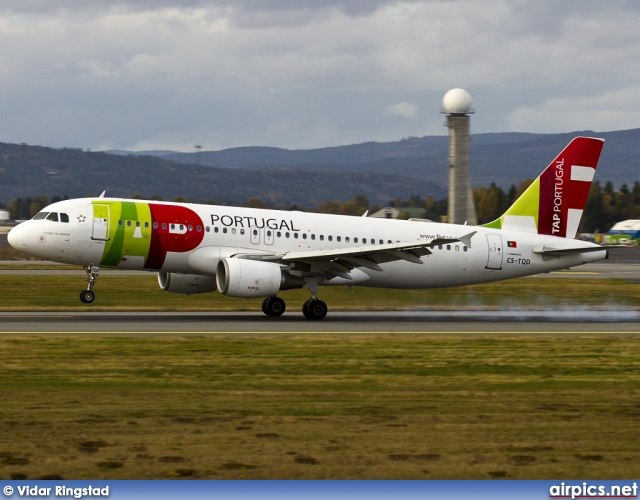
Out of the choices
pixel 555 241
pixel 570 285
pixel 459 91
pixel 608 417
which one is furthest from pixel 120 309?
pixel 459 91

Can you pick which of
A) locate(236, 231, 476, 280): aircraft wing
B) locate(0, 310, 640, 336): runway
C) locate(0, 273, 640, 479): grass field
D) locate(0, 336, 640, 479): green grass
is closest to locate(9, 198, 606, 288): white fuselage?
locate(236, 231, 476, 280): aircraft wing

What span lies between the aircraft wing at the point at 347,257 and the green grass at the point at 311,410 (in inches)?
250

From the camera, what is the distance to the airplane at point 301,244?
92.6 ft

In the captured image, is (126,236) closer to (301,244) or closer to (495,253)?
(301,244)

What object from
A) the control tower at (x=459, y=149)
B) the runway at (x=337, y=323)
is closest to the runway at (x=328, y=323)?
the runway at (x=337, y=323)

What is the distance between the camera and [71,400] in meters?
14.8

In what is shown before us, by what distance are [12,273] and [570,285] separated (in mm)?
29555

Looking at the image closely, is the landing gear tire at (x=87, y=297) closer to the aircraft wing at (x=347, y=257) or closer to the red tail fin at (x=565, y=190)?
the aircraft wing at (x=347, y=257)

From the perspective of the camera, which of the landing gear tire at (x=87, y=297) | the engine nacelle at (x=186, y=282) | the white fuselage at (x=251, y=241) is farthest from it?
the engine nacelle at (x=186, y=282)

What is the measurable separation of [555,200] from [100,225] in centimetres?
1655

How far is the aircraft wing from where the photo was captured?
28250mm

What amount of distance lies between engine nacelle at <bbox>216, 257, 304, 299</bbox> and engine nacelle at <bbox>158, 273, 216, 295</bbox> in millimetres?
1940

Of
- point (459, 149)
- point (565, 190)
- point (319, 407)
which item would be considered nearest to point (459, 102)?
point (459, 149)

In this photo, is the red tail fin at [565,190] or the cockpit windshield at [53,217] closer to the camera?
the cockpit windshield at [53,217]
